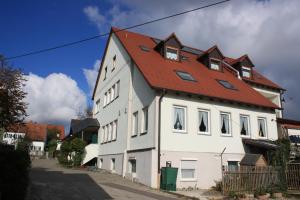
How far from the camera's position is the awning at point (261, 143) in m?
20.8

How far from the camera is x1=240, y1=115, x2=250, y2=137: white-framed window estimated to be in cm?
→ 2252

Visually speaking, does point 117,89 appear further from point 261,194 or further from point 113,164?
point 261,194

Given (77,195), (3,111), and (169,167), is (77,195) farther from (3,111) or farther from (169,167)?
(169,167)

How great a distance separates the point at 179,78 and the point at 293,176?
9.01m

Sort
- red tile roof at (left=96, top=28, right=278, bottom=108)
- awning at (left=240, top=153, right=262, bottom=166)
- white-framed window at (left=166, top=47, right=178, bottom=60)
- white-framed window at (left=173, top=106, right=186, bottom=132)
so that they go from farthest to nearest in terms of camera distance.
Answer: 1. white-framed window at (left=166, top=47, right=178, bottom=60)
2. red tile roof at (left=96, top=28, right=278, bottom=108)
3. awning at (left=240, top=153, right=262, bottom=166)
4. white-framed window at (left=173, top=106, right=186, bottom=132)

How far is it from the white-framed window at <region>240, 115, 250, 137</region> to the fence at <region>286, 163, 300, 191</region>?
13.4ft

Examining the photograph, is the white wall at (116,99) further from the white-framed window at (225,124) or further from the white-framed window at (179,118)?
the white-framed window at (225,124)

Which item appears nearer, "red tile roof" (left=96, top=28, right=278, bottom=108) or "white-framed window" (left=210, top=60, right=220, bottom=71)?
"red tile roof" (left=96, top=28, right=278, bottom=108)

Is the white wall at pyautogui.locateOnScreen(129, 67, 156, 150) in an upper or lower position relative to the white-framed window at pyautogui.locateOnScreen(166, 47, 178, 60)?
lower

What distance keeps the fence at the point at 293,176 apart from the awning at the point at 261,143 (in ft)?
5.81

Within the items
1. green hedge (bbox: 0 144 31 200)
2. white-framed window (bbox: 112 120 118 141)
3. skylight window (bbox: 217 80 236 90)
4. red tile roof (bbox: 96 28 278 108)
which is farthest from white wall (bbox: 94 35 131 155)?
green hedge (bbox: 0 144 31 200)

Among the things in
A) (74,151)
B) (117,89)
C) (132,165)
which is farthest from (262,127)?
(74,151)

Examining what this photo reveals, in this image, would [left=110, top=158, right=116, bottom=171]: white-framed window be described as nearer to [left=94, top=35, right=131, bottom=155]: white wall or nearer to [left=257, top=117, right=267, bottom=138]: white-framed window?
[left=94, top=35, right=131, bottom=155]: white wall

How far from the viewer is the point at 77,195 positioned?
1291cm
